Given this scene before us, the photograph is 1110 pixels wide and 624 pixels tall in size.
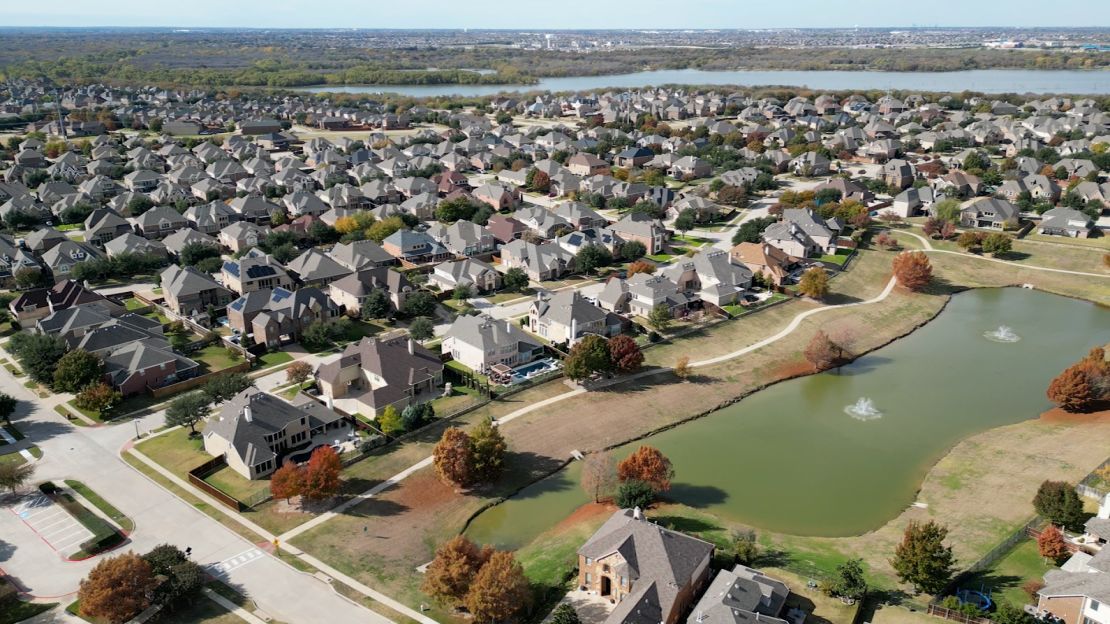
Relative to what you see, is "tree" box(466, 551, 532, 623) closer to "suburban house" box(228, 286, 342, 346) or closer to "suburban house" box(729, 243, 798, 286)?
"suburban house" box(228, 286, 342, 346)

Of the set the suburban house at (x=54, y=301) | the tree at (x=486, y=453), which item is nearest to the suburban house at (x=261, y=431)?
the tree at (x=486, y=453)

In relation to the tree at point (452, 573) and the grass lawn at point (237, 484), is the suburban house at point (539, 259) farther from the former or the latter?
the tree at point (452, 573)

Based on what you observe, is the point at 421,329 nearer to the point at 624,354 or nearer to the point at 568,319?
the point at 568,319

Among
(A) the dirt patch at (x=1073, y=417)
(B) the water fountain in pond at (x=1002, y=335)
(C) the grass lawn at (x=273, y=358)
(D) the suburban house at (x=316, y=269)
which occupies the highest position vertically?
(D) the suburban house at (x=316, y=269)

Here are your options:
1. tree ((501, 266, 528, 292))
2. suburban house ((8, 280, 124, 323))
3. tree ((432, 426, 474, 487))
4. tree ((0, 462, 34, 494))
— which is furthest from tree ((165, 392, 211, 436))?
tree ((501, 266, 528, 292))

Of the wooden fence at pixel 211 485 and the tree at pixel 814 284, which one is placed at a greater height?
the tree at pixel 814 284

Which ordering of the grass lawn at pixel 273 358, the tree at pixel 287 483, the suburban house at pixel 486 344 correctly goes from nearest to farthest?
the tree at pixel 287 483
the suburban house at pixel 486 344
the grass lawn at pixel 273 358
